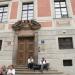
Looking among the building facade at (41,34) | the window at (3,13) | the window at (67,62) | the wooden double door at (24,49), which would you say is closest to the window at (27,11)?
the building facade at (41,34)

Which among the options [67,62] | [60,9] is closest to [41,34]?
[67,62]

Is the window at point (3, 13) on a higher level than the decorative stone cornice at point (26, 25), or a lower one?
higher

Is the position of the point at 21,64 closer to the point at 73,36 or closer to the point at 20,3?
the point at 73,36

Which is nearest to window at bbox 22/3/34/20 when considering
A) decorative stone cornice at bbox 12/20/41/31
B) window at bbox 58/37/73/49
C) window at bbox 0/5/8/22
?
decorative stone cornice at bbox 12/20/41/31

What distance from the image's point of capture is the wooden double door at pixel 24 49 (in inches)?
622

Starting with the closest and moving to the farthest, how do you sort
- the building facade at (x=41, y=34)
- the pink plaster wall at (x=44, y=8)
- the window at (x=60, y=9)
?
the building facade at (x=41, y=34) < the pink plaster wall at (x=44, y=8) < the window at (x=60, y=9)

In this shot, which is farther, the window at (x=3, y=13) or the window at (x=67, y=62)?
the window at (x=3, y=13)

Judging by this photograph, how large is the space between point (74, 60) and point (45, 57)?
7.43 feet

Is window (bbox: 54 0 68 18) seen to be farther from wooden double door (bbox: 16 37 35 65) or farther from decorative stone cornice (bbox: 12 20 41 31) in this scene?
wooden double door (bbox: 16 37 35 65)

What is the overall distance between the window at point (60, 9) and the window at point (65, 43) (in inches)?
91.5

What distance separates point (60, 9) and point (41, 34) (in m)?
3.39

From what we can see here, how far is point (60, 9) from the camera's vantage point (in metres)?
17.8

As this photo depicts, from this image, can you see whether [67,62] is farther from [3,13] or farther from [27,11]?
[3,13]

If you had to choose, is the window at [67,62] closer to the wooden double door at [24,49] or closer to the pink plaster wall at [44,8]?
the wooden double door at [24,49]
